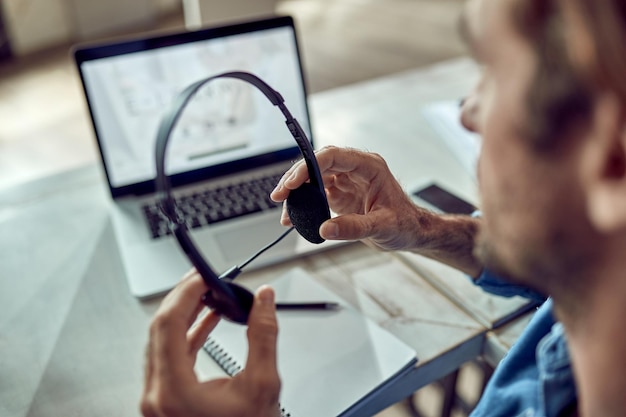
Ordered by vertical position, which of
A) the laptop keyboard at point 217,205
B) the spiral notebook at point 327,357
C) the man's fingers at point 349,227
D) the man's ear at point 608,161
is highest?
the man's ear at point 608,161

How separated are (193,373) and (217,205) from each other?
538 mm

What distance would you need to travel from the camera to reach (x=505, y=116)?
0.52 m

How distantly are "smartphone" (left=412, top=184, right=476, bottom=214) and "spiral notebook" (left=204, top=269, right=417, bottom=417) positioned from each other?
0.89 ft

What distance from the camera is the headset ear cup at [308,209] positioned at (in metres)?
0.73

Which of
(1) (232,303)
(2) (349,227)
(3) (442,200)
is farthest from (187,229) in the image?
(3) (442,200)

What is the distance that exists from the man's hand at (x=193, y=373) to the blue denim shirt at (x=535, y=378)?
27cm

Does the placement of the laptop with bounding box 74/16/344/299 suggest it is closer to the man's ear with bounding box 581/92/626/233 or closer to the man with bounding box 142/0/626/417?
the man with bounding box 142/0/626/417

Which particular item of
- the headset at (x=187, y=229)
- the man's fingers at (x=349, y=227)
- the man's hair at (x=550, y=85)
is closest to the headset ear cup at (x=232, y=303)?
the headset at (x=187, y=229)

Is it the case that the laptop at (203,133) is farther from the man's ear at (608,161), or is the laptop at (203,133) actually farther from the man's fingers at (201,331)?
the man's ear at (608,161)

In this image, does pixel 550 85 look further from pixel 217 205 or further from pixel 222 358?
pixel 217 205

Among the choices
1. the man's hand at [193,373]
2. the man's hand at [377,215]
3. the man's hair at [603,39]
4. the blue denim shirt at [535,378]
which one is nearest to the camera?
the man's hair at [603,39]

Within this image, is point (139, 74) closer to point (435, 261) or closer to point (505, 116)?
point (435, 261)

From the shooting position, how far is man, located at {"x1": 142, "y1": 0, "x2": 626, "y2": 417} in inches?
17.4

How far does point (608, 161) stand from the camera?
0.45m
